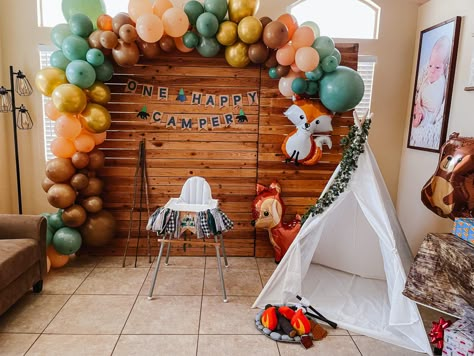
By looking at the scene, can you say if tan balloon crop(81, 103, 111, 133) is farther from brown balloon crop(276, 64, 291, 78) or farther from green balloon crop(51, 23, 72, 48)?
brown balloon crop(276, 64, 291, 78)

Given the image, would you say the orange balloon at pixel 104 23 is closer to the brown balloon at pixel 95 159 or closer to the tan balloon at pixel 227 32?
the tan balloon at pixel 227 32

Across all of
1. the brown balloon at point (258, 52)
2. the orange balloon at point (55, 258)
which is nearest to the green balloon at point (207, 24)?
the brown balloon at point (258, 52)

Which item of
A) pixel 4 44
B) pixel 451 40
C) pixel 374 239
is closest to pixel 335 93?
pixel 451 40

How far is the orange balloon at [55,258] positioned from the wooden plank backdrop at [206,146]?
362mm

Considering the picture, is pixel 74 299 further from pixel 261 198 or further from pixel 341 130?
pixel 341 130

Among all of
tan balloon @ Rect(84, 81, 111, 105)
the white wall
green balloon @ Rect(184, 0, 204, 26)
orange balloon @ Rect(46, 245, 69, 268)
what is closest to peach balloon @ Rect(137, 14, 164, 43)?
green balloon @ Rect(184, 0, 204, 26)

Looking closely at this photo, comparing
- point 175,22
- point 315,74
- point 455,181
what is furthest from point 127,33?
point 455,181

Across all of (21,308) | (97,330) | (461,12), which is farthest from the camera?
(461,12)

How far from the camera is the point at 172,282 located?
3217 mm

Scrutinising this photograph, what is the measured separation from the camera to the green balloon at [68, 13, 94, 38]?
2973 millimetres

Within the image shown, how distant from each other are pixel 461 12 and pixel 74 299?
400 cm

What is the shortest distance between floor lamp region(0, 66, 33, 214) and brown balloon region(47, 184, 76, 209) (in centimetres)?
62

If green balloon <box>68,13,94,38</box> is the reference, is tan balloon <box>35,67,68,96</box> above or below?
below

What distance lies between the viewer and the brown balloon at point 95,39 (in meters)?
3.01
